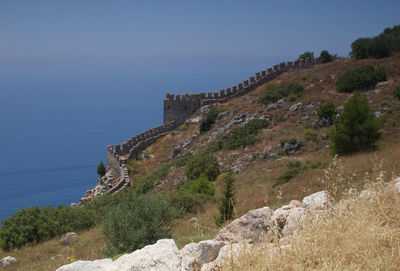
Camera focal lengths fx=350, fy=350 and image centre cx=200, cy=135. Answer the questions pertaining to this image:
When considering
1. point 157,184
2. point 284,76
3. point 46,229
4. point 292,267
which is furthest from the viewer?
point 284,76

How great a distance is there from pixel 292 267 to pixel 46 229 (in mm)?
12565

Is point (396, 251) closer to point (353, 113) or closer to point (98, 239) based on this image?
point (98, 239)

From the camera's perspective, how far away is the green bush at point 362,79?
27781mm

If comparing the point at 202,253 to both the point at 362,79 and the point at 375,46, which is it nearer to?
the point at 362,79

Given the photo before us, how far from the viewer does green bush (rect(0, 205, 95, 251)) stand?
13.0m

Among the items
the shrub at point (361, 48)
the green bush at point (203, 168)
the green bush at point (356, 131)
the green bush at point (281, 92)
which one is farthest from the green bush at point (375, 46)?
the green bush at point (203, 168)

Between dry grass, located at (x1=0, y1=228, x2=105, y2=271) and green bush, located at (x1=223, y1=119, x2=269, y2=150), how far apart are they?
47.3ft

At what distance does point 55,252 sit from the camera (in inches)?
439

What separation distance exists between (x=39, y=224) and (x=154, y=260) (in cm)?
1110

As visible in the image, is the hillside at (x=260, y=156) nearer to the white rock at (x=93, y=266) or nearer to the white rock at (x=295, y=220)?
the white rock at (x=295, y=220)

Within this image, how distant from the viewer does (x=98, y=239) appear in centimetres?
1173

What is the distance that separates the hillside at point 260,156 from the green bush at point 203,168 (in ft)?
2.16

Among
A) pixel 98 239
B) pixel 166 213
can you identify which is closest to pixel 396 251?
pixel 166 213

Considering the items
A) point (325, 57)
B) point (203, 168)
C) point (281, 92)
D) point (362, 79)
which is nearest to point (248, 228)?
point (203, 168)
